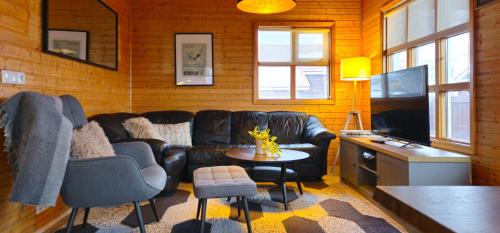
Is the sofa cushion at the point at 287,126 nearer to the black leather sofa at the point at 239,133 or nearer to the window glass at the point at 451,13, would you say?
the black leather sofa at the point at 239,133

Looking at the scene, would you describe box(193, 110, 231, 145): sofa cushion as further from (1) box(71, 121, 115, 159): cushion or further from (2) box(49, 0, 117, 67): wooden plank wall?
(1) box(71, 121, 115, 159): cushion

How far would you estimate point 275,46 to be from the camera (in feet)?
17.1

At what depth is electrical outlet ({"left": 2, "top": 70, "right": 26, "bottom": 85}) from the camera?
221 cm

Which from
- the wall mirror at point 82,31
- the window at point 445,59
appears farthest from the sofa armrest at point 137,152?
the window at point 445,59

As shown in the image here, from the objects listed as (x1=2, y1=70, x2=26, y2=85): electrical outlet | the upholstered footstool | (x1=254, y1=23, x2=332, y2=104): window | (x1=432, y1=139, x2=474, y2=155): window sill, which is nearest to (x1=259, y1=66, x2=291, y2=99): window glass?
(x1=254, y1=23, x2=332, y2=104): window

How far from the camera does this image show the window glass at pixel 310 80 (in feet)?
17.3

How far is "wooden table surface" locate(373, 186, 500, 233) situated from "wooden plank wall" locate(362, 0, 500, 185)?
6.34 feet

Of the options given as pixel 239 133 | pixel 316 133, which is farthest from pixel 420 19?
pixel 239 133

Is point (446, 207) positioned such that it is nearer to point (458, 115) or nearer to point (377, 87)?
point (458, 115)

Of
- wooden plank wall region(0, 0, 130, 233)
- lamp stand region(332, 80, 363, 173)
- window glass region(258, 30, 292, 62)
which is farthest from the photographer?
window glass region(258, 30, 292, 62)

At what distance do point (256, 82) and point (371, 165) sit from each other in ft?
7.22

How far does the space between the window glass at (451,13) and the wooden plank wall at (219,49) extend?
6.20 ft

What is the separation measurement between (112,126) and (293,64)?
2822mm

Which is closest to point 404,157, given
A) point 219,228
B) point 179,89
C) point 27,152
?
point 219,228
